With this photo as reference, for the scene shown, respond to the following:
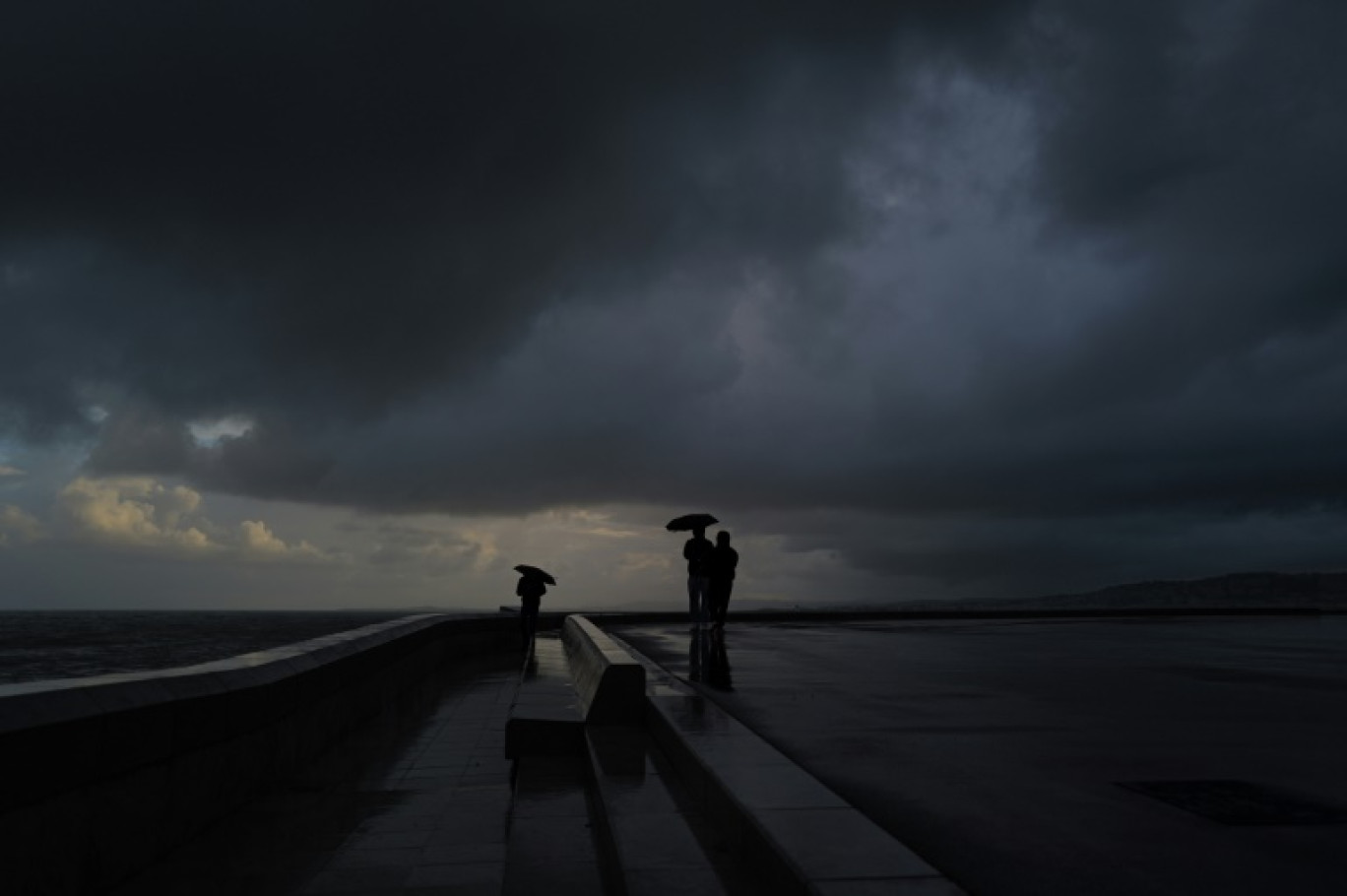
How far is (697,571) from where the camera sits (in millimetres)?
12094

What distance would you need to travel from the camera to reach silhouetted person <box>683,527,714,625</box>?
11977 millimetres

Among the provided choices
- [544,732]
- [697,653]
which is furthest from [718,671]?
[544,732]

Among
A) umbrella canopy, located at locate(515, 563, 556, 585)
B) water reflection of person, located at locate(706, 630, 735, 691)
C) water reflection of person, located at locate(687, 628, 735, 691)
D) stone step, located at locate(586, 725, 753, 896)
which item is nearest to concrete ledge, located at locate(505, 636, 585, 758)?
stone step, located at locate(586, 725, 753, 896)

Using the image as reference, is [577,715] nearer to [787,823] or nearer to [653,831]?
[653,831]

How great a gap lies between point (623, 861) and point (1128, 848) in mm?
2290

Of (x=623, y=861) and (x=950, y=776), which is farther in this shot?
(x=950, y=776)

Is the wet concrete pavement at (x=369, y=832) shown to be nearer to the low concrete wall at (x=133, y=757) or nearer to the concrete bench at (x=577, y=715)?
the low concrete wall at (x=133, y=757)

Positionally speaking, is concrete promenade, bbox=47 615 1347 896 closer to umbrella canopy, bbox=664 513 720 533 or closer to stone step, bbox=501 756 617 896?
stone step, bbox=501 756 617 896

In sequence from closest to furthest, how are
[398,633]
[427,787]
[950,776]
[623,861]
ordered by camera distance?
[623,861]
[950,776]
[427,787]
[398,633]

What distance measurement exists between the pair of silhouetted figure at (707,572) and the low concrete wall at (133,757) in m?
5.02

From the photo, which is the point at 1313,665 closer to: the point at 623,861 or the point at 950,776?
the point at 950,776

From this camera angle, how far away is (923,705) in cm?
916

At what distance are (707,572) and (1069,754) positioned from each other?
20.4 ft

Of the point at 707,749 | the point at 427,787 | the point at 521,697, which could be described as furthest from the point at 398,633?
the point at 707,749
